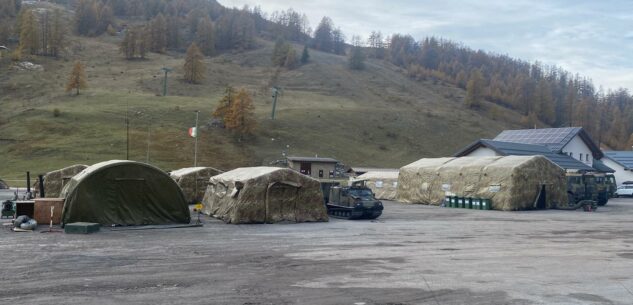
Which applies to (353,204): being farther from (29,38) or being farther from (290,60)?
(290,60)

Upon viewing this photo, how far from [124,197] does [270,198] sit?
20.7 feet

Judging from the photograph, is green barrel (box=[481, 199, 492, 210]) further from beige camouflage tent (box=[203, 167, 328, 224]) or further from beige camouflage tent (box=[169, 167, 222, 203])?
beige camouflage tent (box=[169, 167, 222, 203])

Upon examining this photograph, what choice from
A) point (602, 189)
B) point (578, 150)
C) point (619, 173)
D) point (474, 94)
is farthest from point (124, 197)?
point (474, 94)

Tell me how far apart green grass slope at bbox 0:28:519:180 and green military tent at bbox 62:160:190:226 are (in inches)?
1929

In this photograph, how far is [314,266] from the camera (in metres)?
14.6

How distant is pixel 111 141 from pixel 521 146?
54257 millimetres

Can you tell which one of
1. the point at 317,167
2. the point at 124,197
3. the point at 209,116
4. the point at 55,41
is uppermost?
the point at 55,41

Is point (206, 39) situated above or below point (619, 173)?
above

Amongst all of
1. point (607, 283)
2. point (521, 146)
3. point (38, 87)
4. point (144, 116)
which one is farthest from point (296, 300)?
point (38, 87)

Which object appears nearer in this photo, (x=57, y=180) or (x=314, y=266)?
(x=314, y=266)

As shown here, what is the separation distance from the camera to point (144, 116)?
9469 cm

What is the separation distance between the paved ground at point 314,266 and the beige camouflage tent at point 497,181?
14.7 m

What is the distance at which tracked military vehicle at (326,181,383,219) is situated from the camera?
29312 mm

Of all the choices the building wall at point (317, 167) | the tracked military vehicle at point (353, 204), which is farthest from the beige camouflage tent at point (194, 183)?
the building wall at point (317, 167)
